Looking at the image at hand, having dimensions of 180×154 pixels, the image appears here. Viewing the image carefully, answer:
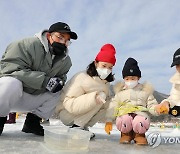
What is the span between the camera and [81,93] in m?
2.67

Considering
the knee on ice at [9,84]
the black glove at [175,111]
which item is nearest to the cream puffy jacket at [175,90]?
the black glove at [175,111]

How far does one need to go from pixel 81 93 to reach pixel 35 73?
0.50m

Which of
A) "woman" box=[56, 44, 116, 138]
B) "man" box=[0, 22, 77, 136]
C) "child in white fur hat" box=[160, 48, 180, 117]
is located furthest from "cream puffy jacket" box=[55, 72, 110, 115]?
"child in white fur hat" box=[160, 48, 180, 117]

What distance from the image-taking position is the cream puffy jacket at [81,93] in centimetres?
253

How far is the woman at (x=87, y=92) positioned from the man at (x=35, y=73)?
14 centimetres

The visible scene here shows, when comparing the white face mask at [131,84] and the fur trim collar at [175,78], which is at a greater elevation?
the fur trim collar at [175,78]

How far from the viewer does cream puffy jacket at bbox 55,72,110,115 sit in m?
2.53

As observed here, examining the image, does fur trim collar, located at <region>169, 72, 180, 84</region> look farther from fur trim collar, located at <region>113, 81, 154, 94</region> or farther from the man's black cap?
the man's black cap

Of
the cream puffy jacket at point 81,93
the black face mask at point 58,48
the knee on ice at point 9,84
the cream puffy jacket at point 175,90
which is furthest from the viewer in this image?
the cream puffy jacket at point 175,90

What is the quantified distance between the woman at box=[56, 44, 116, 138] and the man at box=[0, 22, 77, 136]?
0.14 metres

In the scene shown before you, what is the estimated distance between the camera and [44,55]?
Result: 8.62ft

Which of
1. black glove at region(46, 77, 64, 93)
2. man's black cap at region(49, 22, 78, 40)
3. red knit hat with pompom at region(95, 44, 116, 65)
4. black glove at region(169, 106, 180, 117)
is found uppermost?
man's black cap at region(49, 22, 78, 40)

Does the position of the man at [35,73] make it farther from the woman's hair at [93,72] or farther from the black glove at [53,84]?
the woman's hair at [93,72]

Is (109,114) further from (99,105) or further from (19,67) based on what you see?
(19,67)
